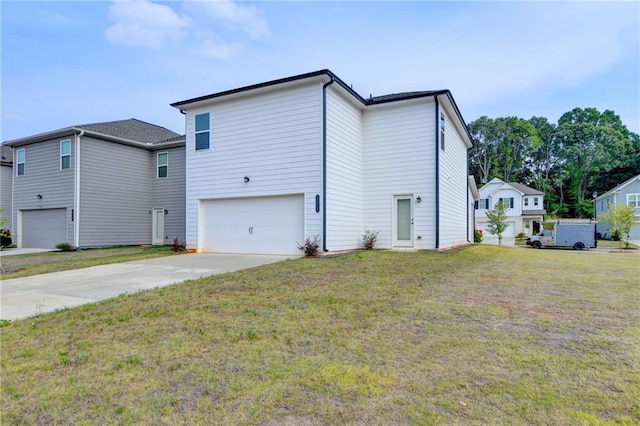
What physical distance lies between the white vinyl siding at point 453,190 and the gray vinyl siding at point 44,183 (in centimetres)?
1516

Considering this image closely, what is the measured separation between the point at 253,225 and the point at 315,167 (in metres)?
3.03

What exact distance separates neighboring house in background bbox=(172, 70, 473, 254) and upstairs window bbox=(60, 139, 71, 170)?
6.42 metres

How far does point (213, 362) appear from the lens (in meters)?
3.00

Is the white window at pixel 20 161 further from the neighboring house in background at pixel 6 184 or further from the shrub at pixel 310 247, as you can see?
the shrub at pixel 310 247

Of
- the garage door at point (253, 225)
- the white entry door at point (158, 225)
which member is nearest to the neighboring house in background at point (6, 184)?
the white entry door at point (158, 225)

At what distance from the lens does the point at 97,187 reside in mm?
15906

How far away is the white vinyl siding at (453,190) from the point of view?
12.5 metres

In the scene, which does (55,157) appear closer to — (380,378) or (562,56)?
(380,378)

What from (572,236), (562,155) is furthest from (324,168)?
(562,155)

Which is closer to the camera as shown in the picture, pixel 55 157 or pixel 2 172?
pixel 55 157

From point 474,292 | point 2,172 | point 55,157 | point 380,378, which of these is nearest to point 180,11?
point 55,157

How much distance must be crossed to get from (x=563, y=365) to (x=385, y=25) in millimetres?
12450

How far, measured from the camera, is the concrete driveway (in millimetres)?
5133

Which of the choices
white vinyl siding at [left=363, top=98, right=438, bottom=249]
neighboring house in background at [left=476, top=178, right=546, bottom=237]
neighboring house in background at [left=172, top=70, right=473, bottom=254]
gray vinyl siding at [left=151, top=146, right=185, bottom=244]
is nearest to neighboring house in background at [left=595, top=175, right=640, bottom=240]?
neighboring house in background at [left=476, top=178, right=546, bottom=237]
